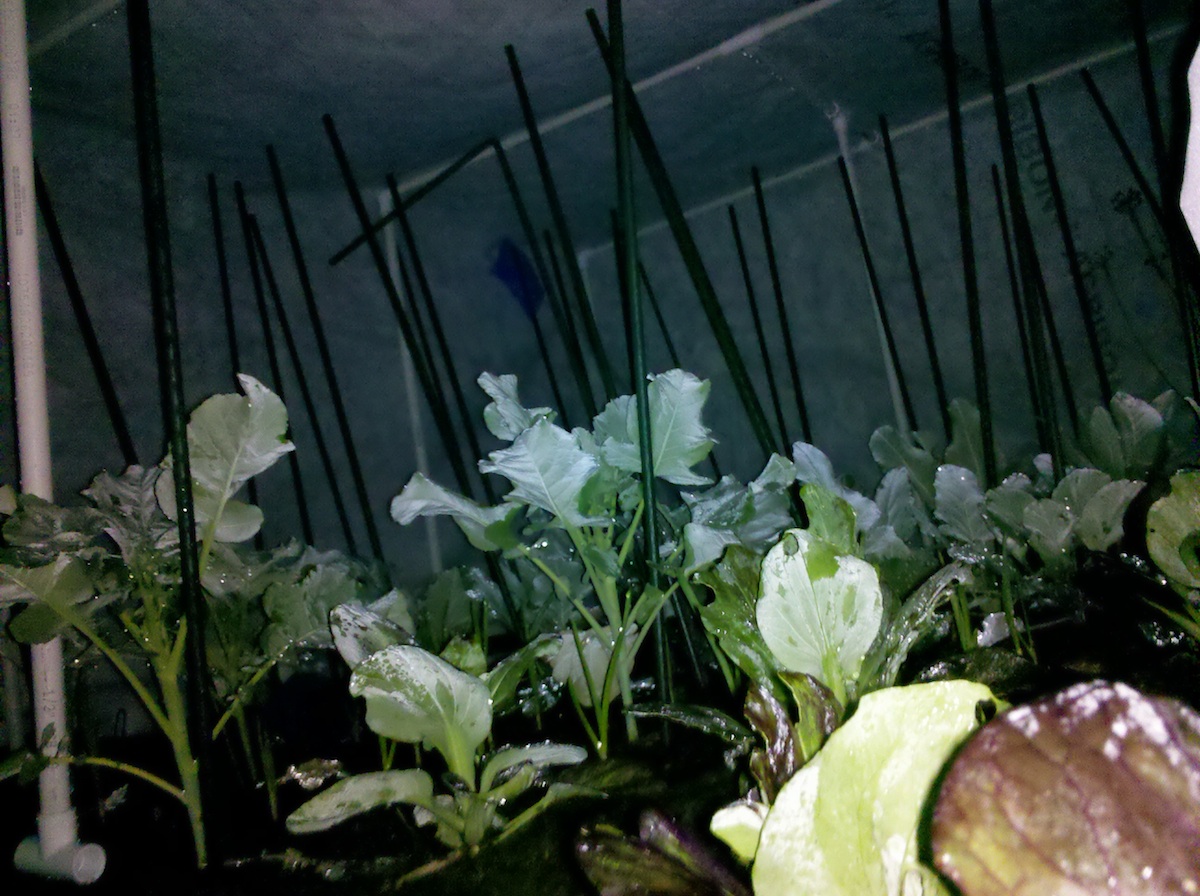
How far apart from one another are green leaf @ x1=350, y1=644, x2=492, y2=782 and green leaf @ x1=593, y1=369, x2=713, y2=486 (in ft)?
0.56

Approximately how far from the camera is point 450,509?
1.42 ft

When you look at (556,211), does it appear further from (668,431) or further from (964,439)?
(964,439)

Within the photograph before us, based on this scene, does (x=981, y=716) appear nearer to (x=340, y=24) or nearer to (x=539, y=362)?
(x=340, y=24)

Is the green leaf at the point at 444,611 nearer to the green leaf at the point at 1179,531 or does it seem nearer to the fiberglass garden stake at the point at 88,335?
the fiberglass garden stake at the point at 88,335

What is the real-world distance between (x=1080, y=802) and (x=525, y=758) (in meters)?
0.27

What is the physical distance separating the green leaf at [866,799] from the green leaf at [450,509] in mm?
247

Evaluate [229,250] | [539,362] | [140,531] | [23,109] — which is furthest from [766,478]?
[539,362]

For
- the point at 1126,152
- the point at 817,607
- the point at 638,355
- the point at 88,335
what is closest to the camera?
the point at 817,607

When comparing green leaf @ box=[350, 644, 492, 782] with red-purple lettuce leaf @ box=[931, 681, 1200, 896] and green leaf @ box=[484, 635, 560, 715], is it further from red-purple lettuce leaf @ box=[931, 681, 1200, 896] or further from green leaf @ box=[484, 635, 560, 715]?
red-purple lettuce leaf @ box=[931, 681, 1200, 896]

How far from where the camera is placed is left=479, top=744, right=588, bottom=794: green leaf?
390 mm

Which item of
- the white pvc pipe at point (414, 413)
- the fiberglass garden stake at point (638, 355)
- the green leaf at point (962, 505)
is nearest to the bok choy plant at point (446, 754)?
the fiberglass garden stake at point (638, 355)

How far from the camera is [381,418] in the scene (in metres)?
1.54

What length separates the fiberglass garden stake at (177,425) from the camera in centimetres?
42

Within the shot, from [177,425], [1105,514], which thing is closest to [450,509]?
[177,425]
